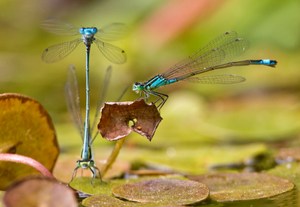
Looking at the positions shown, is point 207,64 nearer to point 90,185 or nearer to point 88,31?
point 88,31

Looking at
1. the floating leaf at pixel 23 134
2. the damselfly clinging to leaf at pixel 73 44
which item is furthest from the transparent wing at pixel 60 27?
the floating leaf at pixel 23 134

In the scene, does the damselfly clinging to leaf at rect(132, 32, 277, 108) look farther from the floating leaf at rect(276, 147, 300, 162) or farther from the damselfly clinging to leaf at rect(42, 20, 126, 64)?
the floating leaf at rect(276, 147, 300, 162)

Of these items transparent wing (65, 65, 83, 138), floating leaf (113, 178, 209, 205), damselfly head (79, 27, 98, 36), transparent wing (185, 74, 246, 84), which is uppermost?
damselfly head (79, 27, 98, 36)

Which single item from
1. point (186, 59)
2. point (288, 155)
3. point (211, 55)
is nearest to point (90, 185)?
Answer: point (186, 59)

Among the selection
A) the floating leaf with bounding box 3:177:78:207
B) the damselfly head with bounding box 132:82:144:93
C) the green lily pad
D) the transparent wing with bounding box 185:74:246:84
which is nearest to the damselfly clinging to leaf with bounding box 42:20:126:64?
the damselfly head with bounding box 132:82:144:93

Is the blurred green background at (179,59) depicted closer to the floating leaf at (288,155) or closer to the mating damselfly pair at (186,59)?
the floating leaf at (288,155)
